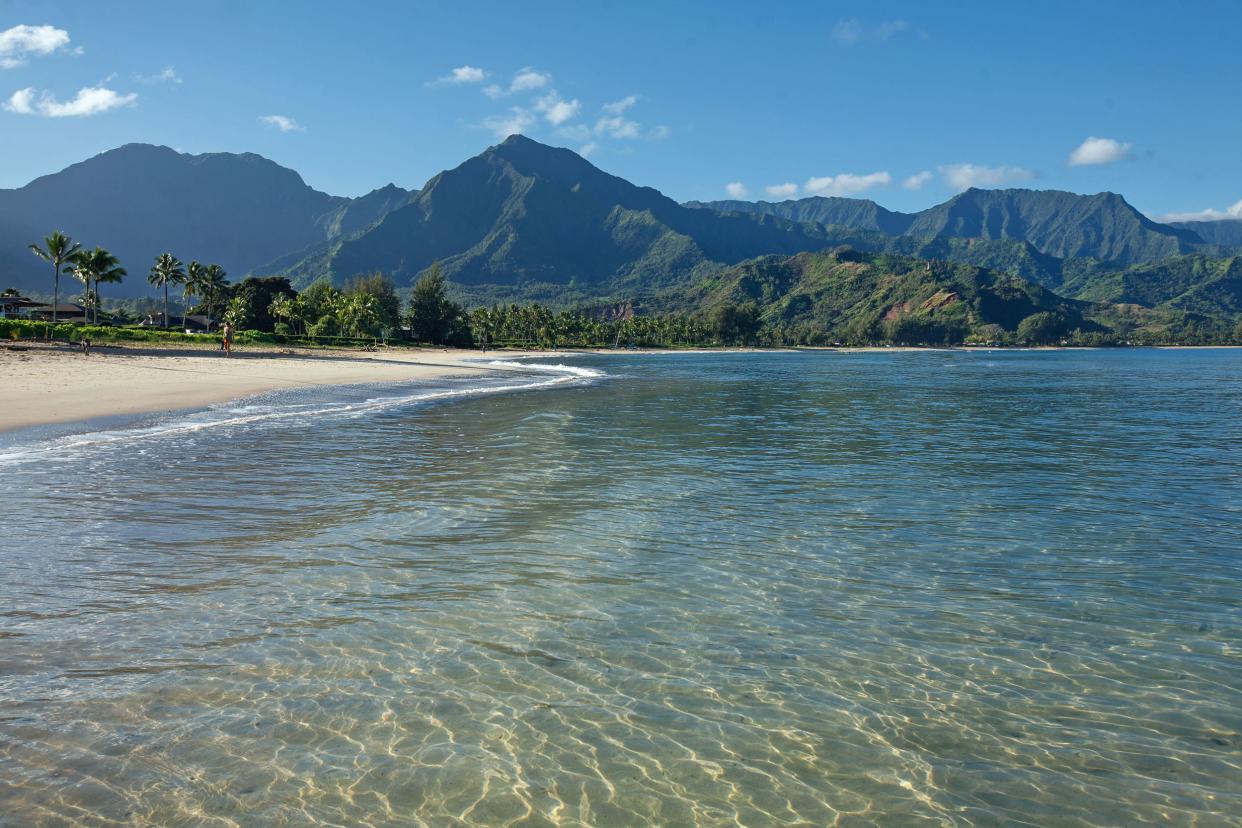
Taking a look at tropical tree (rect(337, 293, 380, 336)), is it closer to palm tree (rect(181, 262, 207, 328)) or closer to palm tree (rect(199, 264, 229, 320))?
palm tree (rect(199, 264, 229, 320))

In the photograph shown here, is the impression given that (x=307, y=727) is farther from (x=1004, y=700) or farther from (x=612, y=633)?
(x=1004, y=700)

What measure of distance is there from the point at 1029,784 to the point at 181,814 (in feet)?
20.2

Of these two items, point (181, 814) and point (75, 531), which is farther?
point (75, 531)

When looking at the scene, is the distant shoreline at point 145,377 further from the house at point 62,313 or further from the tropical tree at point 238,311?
the house at point 62,313

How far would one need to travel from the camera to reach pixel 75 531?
1278 centimetres

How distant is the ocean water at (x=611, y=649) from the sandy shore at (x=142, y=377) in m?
15.2

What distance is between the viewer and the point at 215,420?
30125 mm

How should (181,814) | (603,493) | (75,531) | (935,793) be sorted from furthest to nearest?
(603,493) < (75,531) < (935,793) < (181,814)

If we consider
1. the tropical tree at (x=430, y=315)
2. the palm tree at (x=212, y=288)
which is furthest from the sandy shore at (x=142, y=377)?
the tropical tree at (x=430, y=315)

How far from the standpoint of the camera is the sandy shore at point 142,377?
32.0 metres

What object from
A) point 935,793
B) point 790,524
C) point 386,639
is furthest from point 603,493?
point 935,793

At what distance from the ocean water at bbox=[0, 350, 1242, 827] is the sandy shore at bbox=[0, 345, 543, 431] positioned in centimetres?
1519

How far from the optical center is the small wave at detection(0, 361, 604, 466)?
2102 cm

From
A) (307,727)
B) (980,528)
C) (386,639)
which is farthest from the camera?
(980,528)
